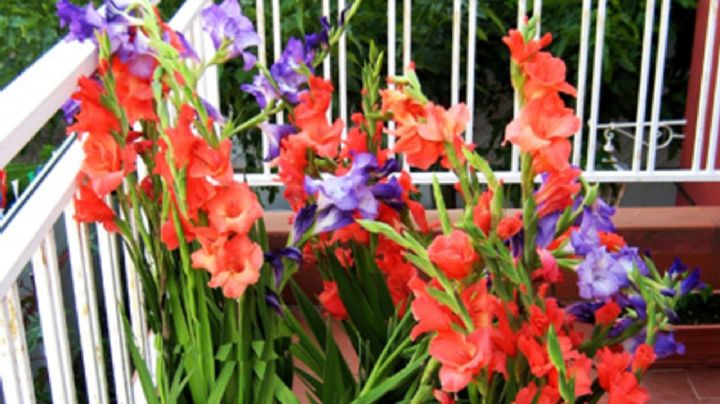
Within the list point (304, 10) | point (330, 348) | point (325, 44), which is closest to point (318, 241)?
point (330, 348)

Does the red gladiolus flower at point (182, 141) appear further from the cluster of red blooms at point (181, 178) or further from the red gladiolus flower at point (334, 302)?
the red gladiolus flower at point (334, 302)

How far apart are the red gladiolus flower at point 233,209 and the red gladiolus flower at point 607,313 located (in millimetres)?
468

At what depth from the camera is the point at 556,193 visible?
48.8 inches

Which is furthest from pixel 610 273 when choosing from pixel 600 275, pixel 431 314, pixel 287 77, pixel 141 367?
pixel 141 367

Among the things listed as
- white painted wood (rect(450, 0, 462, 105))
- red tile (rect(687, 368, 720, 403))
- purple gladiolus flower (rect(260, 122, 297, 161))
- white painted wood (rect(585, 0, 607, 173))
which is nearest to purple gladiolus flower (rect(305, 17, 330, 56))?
purple gladiolus flower (rect(260, 122, 297, 161))

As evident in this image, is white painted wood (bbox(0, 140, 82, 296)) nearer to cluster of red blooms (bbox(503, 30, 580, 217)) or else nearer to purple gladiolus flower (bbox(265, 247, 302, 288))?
purple gladiolus flower (bbox(265, 247, 302, 288))

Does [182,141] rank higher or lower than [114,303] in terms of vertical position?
higher

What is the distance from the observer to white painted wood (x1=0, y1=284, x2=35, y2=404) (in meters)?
1.13

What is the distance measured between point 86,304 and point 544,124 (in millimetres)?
701

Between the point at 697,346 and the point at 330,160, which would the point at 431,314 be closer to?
the point at 330,160

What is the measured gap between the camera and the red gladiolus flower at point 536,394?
1249 mm

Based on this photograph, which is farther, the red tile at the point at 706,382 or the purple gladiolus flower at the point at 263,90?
the red tile at the point at 706,382

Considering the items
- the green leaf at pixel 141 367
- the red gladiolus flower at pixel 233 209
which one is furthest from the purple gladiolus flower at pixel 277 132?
the green leaf at pixel 141 367

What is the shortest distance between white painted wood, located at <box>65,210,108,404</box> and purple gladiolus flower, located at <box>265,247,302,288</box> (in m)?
0.26
